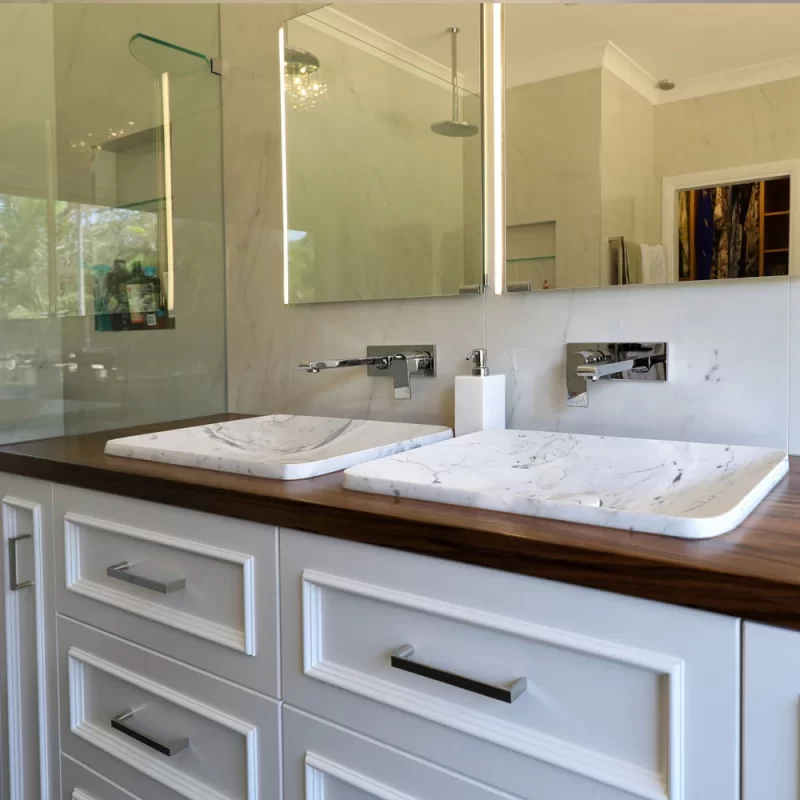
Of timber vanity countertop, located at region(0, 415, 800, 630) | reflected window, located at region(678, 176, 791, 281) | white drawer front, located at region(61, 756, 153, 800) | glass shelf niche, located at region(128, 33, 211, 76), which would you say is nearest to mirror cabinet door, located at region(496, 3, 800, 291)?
reflected window, located at region(678, 176, 791, 281)

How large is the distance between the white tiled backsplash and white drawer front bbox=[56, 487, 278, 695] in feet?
1.94

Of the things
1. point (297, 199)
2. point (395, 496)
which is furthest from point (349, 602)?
point (297, 199)

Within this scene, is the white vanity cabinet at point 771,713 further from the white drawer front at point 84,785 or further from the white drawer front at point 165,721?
the white drawer front at point 84,785

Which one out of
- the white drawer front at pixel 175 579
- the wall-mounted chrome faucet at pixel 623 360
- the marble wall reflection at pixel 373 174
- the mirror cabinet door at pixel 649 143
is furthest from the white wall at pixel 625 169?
the white drawer front at pixel 175 579

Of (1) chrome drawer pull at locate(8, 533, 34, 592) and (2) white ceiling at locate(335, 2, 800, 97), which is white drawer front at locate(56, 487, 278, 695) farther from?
(2) white ceiling at locate(335, 2, 800, 97)

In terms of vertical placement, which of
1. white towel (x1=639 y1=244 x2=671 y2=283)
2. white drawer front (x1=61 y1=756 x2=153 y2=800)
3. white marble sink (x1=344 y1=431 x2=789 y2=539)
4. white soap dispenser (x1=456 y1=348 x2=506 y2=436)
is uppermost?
white towel (x1=639 y1=244 x2=671 y2=283)

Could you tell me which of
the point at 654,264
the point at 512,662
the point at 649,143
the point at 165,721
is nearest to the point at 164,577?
the point at 165,721

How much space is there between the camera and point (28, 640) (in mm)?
1239

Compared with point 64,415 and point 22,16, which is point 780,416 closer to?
point 64,415

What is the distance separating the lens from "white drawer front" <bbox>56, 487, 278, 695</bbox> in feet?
2.97

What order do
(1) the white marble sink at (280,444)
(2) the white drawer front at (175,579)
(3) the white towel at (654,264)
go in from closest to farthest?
1. (2) the white drawer front at (175,579)
2. (1) the white marble sink at (280,444)
3. (3) the white towel at (654,264)

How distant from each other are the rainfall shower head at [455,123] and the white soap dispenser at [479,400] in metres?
0.42

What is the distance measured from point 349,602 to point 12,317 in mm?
1011

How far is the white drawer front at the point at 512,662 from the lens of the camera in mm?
599
